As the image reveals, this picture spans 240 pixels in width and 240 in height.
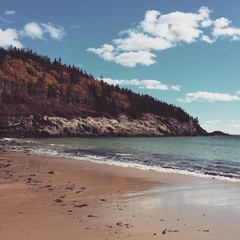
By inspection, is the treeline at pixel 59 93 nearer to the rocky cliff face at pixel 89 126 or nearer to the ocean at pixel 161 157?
the rocky cliff face at pixel 89 126

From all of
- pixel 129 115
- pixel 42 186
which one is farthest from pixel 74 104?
pixel 42 186

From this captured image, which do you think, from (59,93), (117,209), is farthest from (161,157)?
(59,93)

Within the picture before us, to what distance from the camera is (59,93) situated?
6107 inches

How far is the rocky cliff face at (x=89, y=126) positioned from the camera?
329 feet

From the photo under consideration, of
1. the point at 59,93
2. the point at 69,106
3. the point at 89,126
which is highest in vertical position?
the point at 59,93

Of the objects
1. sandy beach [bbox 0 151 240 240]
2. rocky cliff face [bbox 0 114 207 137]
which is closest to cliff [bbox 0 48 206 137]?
rocky cliff face [bbox 0 114 207 137]

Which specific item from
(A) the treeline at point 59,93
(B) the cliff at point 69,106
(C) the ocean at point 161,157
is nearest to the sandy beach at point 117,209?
(C) the ocean at point 161,157

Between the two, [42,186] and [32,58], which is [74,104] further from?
[42,186]

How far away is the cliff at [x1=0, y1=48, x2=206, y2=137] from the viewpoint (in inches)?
4235

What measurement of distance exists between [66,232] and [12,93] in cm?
13589

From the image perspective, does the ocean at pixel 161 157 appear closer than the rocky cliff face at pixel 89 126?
Yes

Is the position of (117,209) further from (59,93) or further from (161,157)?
(59,93)

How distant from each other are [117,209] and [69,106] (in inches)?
5213

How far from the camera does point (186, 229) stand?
931 cm
